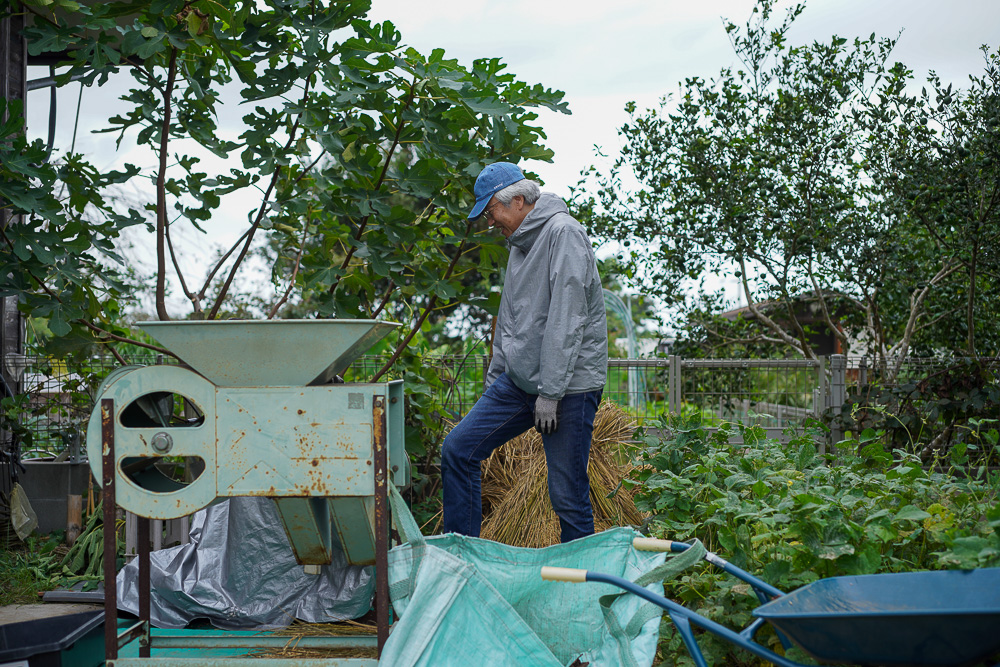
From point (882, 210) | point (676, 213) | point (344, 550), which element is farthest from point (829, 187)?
point (344, 550)

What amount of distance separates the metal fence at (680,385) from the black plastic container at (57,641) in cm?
225

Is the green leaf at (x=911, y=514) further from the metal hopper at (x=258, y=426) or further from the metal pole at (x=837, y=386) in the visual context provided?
the metal pole at (x=837, y=386)

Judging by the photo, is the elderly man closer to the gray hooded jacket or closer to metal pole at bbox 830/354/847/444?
the gray hooded jacket

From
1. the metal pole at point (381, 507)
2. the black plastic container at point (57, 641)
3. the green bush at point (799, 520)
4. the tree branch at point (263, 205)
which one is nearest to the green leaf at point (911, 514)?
the green bush at point (799, 520)

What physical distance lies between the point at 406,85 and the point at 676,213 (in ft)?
12.1

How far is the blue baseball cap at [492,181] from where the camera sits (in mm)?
2846

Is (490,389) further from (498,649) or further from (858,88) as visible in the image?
(858,88)

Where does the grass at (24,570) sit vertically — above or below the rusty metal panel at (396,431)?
below

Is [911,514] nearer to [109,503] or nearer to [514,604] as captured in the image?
[514,604]

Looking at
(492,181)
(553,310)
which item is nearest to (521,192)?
(492,181)

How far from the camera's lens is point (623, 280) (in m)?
6.68

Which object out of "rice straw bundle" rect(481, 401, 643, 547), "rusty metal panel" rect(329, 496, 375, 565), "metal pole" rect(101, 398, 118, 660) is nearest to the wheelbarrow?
"rusty metal panel" rect(329, 496, 375, 565)

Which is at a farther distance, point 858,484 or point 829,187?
point 829,187

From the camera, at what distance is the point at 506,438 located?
2.84 metres
